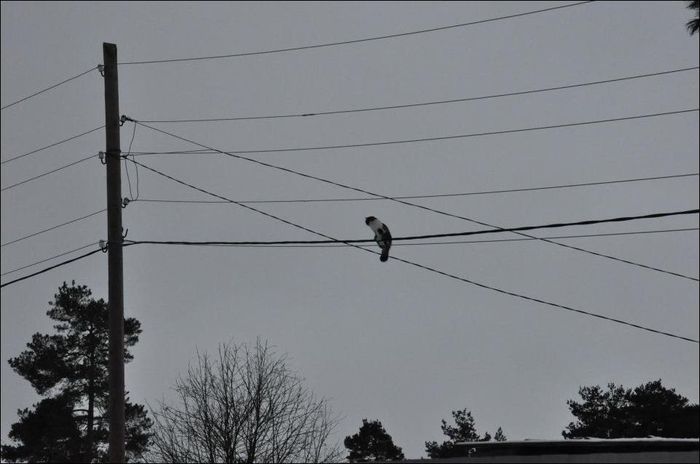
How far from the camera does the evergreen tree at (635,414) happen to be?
150 ft

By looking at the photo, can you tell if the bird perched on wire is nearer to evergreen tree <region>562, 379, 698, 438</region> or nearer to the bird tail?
the bird tail

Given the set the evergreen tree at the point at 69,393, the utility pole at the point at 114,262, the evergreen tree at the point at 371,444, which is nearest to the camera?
the utility pole at the point at 114,262

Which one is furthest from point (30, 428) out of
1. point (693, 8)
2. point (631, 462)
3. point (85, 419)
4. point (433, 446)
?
point (631, 462)

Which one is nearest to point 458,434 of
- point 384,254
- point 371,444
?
point 371,444

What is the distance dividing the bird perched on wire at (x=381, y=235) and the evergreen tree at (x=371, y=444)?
39.5m

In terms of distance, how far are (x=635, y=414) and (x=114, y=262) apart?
115 ft

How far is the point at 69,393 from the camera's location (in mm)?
46375

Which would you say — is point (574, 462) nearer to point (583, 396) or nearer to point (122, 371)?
point (122, 371)

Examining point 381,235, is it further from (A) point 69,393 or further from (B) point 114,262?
(A) point 69,393

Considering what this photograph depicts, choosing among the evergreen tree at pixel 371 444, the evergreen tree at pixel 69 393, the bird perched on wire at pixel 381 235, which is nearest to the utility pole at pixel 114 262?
the bird perched on wire at pixel 381 235

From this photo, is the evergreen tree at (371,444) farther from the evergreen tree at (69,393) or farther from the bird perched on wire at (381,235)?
the bird perched on wire at (381,235)

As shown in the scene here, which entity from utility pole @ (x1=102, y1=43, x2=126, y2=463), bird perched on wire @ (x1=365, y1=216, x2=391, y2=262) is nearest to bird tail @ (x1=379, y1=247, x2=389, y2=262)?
bird perched on wire @ (x1=365, y1=216, x2=391, y2=262)

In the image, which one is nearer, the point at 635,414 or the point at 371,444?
the point at 635,414

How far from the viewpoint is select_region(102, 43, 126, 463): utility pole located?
1667 centimetres
